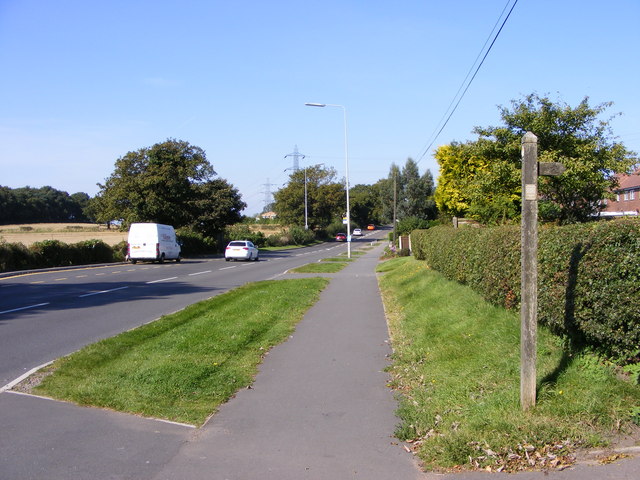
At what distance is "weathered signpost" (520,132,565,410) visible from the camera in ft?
17.5

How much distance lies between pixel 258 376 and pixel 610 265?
4.48 metres

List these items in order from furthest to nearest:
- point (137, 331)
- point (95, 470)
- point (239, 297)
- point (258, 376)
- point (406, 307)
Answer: point (239, 297) → point (406, 307) → point (137, 331) → point (258, 376) → point (95, 470)

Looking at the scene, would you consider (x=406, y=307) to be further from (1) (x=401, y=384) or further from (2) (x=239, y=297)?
(1) (x=401, y=384)

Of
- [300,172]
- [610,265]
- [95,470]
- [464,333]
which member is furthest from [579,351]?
[300,172]

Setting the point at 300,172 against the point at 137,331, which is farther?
the point at 300,172

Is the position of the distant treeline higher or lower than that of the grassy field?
higher

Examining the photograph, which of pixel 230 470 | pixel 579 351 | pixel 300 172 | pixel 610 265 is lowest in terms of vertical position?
pixel 230 470

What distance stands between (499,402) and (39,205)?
11615 cm

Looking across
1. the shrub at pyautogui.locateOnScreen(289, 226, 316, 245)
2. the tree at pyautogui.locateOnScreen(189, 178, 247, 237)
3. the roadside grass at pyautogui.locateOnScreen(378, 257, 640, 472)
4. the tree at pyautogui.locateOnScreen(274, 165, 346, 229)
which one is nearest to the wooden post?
the roadside grass at pyautogui.locateOnScreen(378, 257, 640, 472)

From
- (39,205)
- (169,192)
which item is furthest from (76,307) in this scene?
(39,205)

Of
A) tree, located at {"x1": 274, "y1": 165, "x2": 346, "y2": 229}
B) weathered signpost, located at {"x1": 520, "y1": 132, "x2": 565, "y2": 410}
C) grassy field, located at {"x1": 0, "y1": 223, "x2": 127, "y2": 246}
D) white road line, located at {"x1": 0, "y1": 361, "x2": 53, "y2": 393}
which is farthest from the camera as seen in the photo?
tree, located at {"x1": 274, "y1": 165, "x2": 346, "y2": 229}

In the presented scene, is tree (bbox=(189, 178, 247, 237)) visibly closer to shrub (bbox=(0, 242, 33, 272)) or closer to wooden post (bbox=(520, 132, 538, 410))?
shrub (bbox=(0, 242, 33, 272))

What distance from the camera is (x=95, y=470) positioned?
15.2 ft

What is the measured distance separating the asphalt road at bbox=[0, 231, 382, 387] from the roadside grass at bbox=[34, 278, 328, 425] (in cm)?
73
